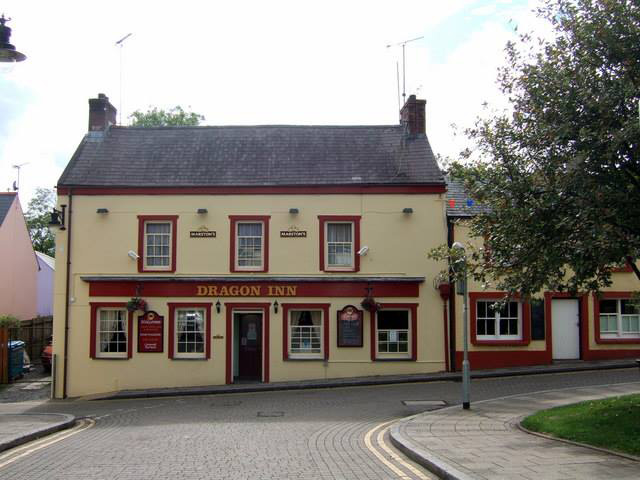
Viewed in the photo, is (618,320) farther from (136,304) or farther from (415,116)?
(136,304)

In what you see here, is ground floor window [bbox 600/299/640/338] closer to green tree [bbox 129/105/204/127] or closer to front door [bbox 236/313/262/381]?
front door [bbox 236/313/262/381]

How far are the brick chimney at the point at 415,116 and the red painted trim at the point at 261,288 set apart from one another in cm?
603

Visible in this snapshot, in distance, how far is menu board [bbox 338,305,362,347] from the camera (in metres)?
21.9

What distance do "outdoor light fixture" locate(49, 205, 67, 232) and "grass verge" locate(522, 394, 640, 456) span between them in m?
16.3

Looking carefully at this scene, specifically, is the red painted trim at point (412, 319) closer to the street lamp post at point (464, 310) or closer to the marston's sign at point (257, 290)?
the marston's sign at point (257, 290)

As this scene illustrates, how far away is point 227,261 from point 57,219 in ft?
19.3

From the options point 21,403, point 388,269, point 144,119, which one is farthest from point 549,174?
point 144,119

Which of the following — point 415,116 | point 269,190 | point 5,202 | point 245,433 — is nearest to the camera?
point 245,433

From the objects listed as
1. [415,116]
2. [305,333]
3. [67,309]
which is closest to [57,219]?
[67,309]

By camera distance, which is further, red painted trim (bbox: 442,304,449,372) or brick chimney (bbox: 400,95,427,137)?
brick chimney (bbox: 400,95,427,137)

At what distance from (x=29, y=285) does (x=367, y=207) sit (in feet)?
83.6

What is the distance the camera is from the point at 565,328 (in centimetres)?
2278

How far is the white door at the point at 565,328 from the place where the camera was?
22734 millimetres

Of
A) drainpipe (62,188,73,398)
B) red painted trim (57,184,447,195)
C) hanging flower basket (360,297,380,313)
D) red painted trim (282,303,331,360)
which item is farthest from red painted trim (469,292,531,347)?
drainpipe (62,188,73,398)
